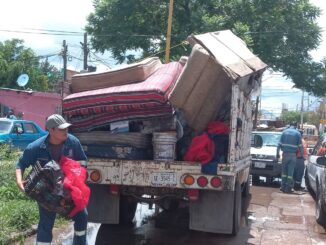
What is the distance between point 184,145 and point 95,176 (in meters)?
1.23

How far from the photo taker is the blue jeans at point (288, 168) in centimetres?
1266

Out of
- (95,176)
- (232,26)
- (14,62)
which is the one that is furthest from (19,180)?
(14,62)

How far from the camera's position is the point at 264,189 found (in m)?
13.6

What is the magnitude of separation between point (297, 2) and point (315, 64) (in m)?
3.00

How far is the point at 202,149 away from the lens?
6.35 metres

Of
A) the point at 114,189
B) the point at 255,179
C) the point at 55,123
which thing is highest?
the point at 55,123

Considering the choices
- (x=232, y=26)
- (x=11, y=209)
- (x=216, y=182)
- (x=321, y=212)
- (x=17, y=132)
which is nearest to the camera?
(x=216, y=182)

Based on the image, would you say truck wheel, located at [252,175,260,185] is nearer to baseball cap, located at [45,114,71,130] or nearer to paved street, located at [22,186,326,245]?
paved street, located at [22,186,326,245]

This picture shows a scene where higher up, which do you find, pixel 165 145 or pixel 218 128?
pixel 218 128

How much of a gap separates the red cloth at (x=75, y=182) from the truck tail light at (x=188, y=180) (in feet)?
4.91

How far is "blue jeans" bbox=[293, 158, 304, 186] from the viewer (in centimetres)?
1360

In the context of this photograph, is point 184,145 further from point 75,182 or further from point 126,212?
point 75,182

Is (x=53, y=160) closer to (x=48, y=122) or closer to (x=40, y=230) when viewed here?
(x=48, y=122)

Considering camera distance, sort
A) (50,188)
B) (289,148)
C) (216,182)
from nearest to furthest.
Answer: (50,188) → (216,182) → (289,148)
